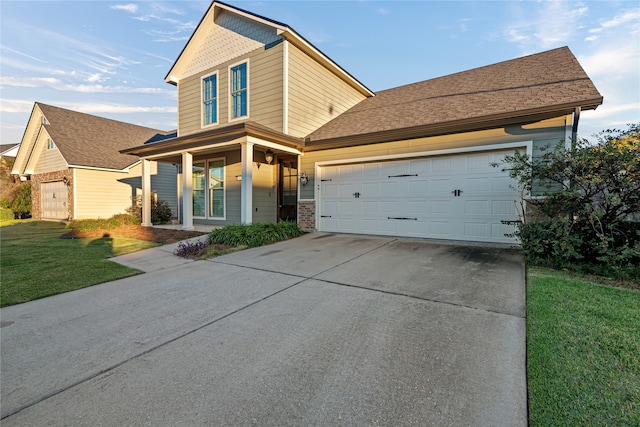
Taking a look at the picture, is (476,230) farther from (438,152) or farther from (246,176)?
(246,176)

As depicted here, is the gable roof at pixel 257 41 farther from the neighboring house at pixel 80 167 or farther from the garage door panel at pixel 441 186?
the garage door panel at pixel 441 186

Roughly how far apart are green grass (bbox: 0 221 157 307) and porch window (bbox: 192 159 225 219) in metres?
2.99

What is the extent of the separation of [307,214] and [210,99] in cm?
601

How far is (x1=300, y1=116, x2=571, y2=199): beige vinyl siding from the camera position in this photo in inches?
235

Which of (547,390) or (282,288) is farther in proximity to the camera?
(282,288)

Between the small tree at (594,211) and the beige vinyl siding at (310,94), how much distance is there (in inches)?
261

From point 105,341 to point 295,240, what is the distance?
17.6 ft

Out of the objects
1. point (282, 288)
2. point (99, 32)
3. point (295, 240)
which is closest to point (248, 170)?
point (295, 240)

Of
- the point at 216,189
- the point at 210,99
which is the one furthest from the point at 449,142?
the point at 210,99

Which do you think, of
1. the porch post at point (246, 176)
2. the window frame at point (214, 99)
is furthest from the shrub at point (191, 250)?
the window frame at point (214, 99)

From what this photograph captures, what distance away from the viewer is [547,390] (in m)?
1.83

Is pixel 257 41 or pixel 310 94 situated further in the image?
pixel 310 94

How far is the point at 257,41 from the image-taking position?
31.8ft

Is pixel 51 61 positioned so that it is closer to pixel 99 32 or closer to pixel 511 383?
pixel 99 32
